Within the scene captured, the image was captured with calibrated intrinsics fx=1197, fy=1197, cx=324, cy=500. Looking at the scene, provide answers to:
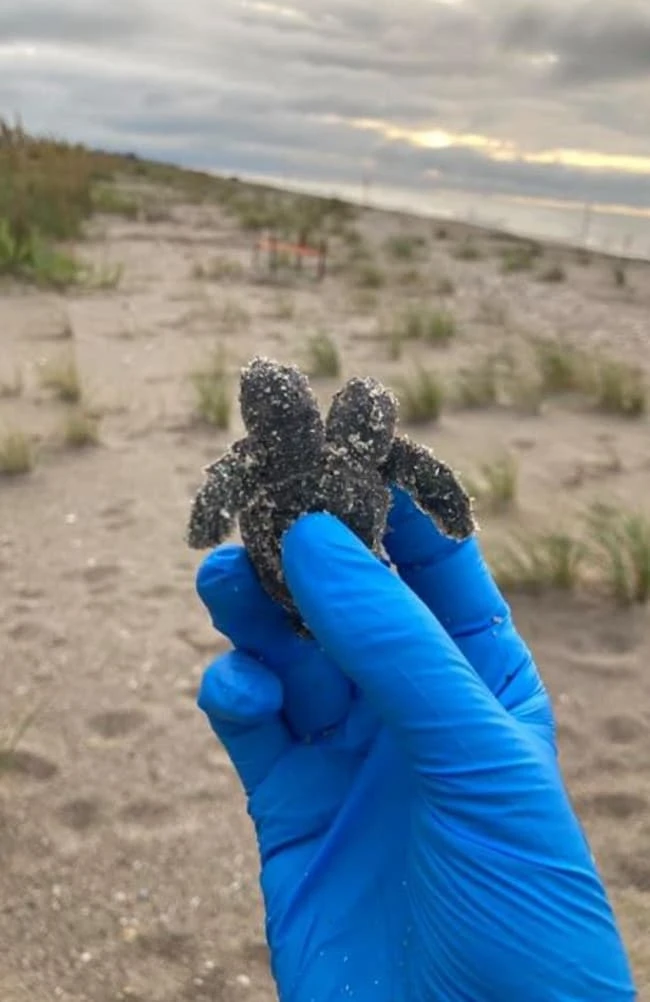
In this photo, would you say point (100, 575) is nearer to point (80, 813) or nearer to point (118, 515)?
point (118, 515)

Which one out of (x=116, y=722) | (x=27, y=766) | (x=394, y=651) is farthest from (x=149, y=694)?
(x=394, y=651)

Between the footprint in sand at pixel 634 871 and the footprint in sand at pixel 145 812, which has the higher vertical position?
the footprint in sand at pixel 634 871

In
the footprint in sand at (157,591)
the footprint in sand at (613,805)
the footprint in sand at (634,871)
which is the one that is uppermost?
the footprint in sand at (157,591)

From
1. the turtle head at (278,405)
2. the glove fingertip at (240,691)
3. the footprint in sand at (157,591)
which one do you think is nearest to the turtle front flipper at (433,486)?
the turtle head at (278,405)

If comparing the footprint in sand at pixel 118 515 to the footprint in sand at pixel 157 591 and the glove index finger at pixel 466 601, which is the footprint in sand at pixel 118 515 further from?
the glove index finger at pixel 466 601

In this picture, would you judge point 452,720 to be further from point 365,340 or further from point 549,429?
point 365,340

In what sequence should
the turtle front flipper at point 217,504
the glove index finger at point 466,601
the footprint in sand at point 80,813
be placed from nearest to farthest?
the turtle front flipper at point 217,504 < the glove index finger at point 466,601 < the footprint in sand at point 80,813

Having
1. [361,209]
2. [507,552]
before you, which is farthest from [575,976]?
[361,209]

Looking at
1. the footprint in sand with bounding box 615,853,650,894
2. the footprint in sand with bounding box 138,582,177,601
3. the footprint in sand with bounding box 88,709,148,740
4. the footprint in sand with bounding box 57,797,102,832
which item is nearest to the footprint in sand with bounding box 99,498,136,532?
the footprint in sand with bounding box 138,582,177,601
